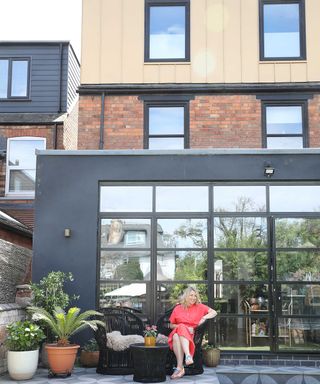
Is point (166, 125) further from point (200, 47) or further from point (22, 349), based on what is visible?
point (22, 349)

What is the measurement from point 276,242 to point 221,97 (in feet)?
11.8

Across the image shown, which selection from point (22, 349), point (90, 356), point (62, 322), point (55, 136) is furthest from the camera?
point (55, 136)

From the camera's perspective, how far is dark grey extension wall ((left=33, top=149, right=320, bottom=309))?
35.2 feet

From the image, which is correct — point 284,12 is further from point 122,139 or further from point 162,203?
point 162,203

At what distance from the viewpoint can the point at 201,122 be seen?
12.7 metres

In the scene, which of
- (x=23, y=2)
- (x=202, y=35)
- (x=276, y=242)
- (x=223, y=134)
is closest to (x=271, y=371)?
(x=276, y=242)

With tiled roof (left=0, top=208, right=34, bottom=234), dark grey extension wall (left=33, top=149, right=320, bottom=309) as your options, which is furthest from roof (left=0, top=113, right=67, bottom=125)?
dark grey extension wall (left=33, top=149, right=320, bottom=309)

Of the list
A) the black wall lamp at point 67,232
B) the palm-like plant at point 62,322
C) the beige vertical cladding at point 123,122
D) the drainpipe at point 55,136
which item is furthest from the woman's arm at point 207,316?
the drainpipe at point 55,136

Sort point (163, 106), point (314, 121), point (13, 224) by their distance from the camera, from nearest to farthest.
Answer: point (314, 121)
point (163, 106)
point (13, 224)

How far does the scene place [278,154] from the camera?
10867 mm

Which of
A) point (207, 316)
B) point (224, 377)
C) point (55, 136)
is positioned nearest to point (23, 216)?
point (55, 136)

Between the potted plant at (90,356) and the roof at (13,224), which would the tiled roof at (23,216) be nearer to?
the roof at (13,224)

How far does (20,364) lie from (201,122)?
6294 millimetres

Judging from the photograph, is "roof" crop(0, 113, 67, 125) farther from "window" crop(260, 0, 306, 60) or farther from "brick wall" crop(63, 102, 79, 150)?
"window" crop(260, 0, 306, 60)
